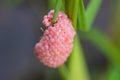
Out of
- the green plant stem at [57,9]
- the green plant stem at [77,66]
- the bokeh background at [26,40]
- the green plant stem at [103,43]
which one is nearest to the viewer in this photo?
the green plant stem at [57,9]

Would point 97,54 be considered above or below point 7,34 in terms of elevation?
below

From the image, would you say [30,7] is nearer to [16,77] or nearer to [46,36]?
[16,77]

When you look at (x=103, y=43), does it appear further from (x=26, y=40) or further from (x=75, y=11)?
(x=75, y=11)

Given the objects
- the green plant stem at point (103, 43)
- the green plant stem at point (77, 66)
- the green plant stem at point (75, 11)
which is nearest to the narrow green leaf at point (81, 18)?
the green plant stem at point (75, 11)

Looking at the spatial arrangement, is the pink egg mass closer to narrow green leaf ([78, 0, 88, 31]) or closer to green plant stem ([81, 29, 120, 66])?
narrow green leaf ([78, 0, 88, 31])

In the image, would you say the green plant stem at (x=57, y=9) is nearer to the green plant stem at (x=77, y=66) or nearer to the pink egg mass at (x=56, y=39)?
the pink egg mass at (x=56, y=39)

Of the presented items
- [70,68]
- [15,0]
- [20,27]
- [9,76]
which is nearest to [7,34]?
[20,27]

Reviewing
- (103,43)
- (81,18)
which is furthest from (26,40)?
(81,18)

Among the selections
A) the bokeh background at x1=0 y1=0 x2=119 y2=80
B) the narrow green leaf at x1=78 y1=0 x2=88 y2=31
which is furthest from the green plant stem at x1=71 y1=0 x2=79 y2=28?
the bokeh background at x1=0 y1=0 x2=119 y2=80
